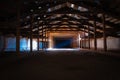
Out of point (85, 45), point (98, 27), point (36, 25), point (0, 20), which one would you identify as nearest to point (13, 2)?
point (0, 20)

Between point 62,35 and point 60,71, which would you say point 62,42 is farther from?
point 60,71

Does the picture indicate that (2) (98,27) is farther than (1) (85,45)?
No

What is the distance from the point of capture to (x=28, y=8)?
18281mm

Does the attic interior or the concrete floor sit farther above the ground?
the attic interior

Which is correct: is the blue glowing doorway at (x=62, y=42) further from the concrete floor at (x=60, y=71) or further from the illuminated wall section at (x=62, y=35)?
the concrete floor at (x=60, y=71)

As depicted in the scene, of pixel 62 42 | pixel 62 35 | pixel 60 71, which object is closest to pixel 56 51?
pixel 62 35

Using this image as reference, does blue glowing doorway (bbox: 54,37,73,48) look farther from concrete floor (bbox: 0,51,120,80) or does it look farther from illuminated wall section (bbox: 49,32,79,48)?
concrete floor (bbox: 0,51,120,80)

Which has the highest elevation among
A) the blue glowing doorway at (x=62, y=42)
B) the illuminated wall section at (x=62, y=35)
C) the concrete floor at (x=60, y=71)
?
the illuminated wall section at (x=62, y=35)

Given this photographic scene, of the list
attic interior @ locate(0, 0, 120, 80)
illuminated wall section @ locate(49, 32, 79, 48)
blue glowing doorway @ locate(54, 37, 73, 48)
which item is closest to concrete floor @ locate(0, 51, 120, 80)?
attic interior @ locate(0, 0, 120, 80)

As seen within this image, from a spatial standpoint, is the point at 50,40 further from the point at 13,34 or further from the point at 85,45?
the point at 13,34

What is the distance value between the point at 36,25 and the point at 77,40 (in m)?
15.8

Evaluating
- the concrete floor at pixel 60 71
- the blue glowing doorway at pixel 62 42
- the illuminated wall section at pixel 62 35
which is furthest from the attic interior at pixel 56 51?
the blue glowing doorway at pixel 62 42

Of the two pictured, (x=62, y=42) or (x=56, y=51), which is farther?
(x=62, y=42)

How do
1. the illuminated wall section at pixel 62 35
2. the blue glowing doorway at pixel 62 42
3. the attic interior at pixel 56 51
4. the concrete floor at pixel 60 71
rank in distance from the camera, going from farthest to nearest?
the blue glowing doorway at pixel 62 42, the illuminated wall section at pixel 62 35, the attic interior at pixel 56 51, the concrete floor at pixel 60 71
